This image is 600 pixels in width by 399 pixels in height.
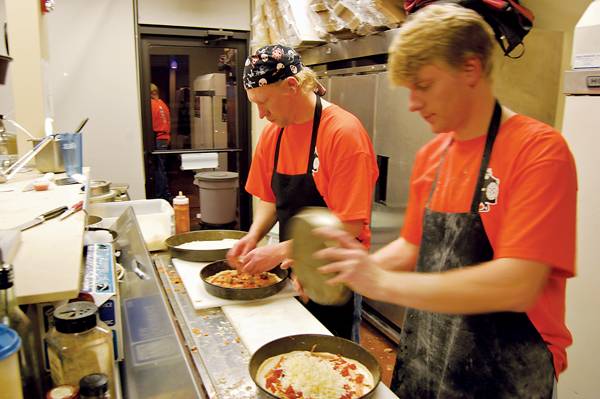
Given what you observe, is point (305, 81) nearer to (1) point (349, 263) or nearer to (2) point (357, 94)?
(1) point (349, 263)

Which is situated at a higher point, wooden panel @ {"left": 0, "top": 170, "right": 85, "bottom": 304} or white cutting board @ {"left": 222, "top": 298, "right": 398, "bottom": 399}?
wooden panel @ {"left": 0, "top": 170, "right": 85, "bottom": 304}

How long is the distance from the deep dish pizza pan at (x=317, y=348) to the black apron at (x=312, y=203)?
0.49 m

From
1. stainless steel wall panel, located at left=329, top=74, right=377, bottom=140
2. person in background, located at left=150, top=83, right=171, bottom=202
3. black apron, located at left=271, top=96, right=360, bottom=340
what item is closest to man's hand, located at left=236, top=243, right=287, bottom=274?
black apron, located at left=271, top=96, right=360, bottom=340

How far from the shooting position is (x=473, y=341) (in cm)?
129

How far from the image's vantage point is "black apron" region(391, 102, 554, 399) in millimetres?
1234

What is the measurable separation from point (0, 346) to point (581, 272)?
2.08 m

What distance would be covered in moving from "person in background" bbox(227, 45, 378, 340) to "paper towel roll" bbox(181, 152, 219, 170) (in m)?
3.67

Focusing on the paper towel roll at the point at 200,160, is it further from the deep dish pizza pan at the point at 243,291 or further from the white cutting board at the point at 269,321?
the white cutting board at the point at 269,321

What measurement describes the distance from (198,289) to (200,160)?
13.2ft

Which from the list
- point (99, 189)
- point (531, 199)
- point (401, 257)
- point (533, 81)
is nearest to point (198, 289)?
point (401, 257)

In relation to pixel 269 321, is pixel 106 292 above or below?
above

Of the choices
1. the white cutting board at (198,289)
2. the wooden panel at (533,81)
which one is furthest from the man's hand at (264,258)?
the wooden panel at (533,81)

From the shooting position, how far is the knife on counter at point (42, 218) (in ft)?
5.08

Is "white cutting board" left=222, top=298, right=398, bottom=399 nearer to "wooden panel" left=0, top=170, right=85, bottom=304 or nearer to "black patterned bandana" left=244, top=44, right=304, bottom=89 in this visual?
"wooden panel" left=0, top=170, right=85, bottom=304
